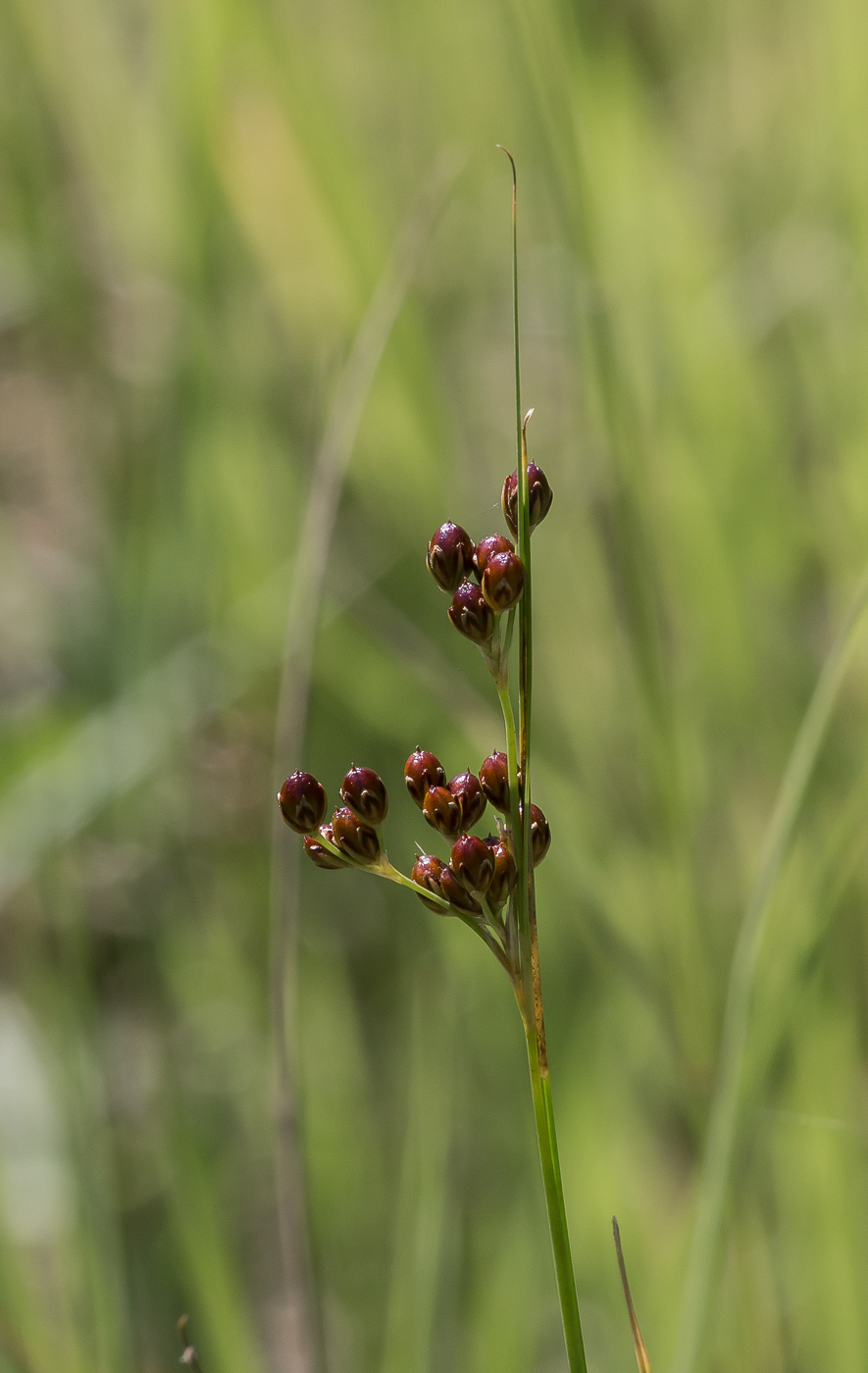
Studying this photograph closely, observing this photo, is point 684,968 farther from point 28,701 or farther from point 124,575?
point 28,701

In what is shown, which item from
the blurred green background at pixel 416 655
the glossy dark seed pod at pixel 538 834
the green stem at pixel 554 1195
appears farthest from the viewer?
the blurred green background at pixel 416 655

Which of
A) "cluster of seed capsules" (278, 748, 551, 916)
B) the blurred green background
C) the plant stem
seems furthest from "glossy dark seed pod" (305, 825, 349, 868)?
the blurred green background

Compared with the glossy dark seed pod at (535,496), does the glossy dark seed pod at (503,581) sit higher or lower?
lower

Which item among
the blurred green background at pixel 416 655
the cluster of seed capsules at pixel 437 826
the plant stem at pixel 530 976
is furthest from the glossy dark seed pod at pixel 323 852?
the blurred green background at pixel 416 655

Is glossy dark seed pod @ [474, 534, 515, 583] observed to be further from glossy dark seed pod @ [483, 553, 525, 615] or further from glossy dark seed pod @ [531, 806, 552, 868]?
glossy dark seed pod @ [531, 806, 552, 868]

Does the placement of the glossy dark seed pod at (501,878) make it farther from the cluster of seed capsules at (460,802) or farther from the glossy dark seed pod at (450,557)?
the glossy dark seed pod at (450,557)

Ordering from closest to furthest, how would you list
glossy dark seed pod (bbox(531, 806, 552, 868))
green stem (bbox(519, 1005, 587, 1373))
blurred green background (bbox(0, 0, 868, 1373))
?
green stem (bbox(519, 1005, 587, 1373)) < glossy dark seed pod (bbox(531, 806, 552, 868)) < blurred green background (bbox(0, 0, 868, 1373))

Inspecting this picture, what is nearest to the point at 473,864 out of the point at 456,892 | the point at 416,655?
the point at 456,892

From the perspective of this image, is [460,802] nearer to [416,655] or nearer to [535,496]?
[535,496]
